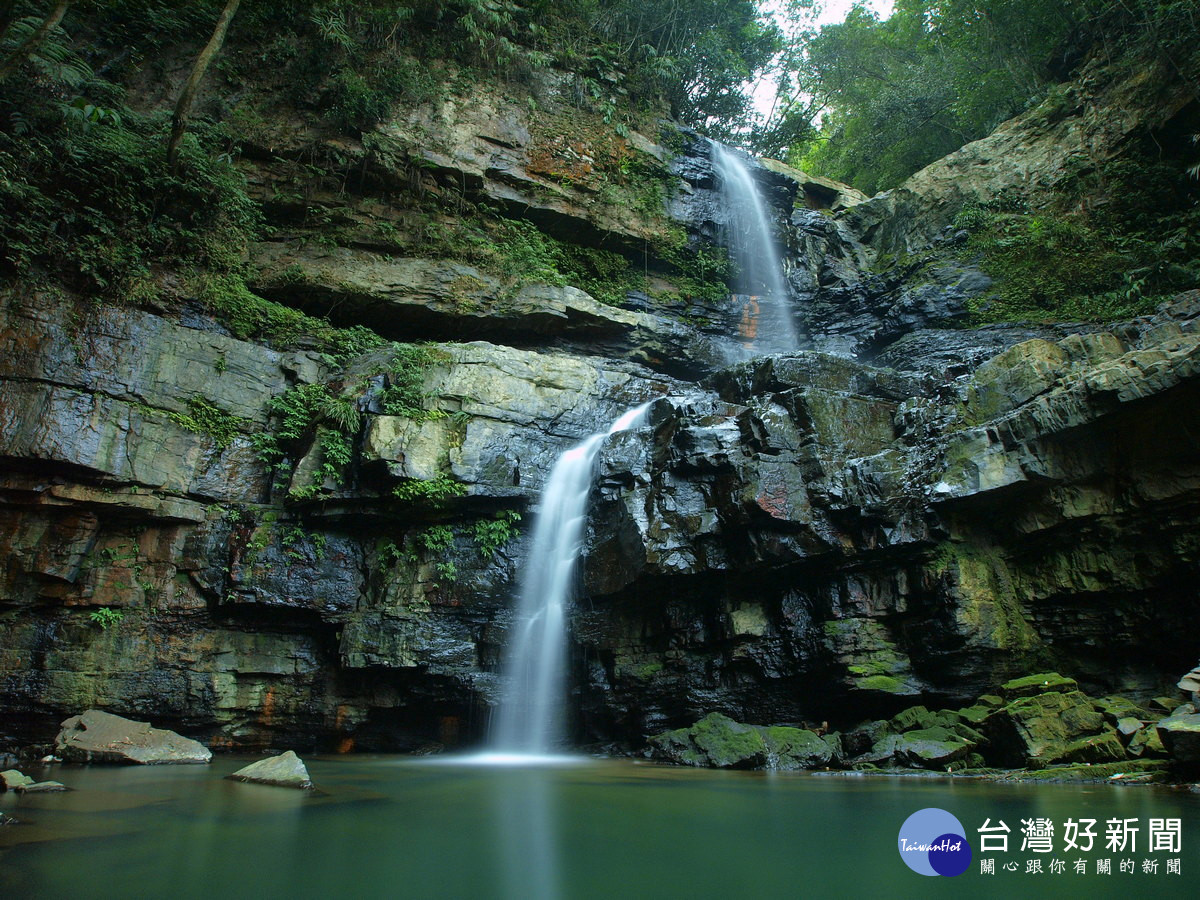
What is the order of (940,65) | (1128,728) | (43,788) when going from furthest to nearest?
(940,65) < (1128,728) < (43,788)

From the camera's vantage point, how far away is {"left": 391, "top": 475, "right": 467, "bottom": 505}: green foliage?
11.1 metres

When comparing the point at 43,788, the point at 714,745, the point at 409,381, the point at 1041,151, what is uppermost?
the point at 1041,151

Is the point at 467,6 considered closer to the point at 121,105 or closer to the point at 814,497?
the point at 121,105

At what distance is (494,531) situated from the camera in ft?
38.7

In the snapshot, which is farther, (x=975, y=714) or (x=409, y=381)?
(x=409, y=381)

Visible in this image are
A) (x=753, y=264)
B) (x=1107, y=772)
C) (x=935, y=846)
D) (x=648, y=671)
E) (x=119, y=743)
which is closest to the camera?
(x=935, y=846)

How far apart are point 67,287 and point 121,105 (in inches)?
205

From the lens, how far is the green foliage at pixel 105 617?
33.0ft

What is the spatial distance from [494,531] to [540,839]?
7.23 m

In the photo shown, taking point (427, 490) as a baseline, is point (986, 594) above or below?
below

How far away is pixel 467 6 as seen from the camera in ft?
59.1

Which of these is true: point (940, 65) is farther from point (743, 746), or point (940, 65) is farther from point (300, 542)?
point (300, 542)

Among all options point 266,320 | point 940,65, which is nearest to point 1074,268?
point 940,65

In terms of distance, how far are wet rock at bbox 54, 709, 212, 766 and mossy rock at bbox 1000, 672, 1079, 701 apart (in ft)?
35.0
